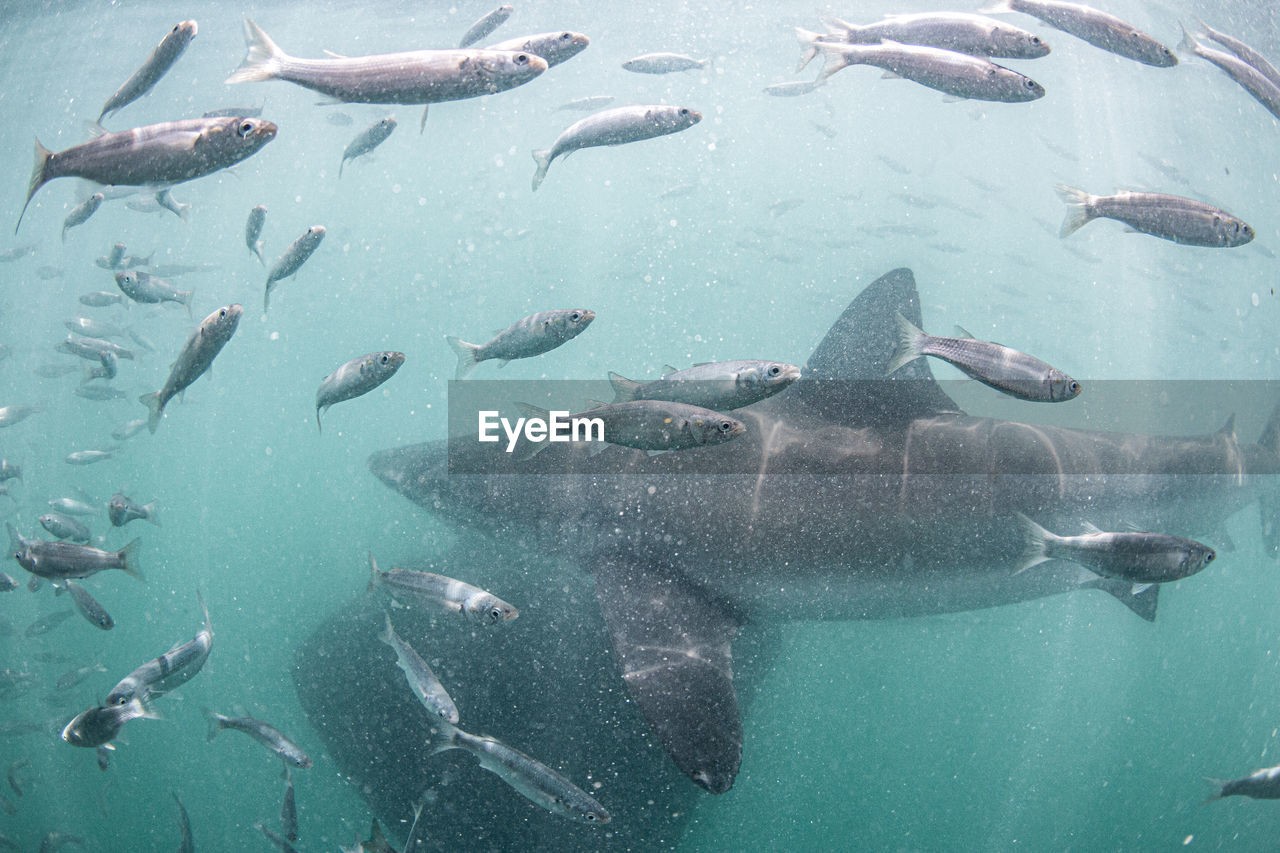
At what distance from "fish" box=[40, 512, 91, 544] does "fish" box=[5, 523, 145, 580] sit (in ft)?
7.81

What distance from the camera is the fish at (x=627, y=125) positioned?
3646mm

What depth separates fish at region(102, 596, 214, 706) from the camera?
3560mm

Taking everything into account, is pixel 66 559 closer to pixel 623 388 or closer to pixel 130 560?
pixel 130 560

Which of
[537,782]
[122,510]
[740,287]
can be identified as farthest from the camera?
[740,287]

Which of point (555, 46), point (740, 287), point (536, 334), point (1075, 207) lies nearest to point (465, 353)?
point (536, 334)

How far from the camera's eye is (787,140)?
197 ft

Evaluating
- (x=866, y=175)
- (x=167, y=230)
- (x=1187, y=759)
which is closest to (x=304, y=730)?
(x=1187, y=759)

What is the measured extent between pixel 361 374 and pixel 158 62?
209 centimetres

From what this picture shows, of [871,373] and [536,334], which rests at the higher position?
[536,334]

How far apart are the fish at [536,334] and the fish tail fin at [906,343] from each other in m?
1.69

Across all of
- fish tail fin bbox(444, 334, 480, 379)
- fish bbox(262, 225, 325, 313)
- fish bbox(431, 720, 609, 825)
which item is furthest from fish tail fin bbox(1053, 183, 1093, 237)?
fish bbox(262, 225, 325, 313)

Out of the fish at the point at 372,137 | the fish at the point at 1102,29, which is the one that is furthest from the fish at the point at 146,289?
the fish at the point at 1102,29

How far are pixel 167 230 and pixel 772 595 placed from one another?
7744cm

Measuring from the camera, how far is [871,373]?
19.1 feet
